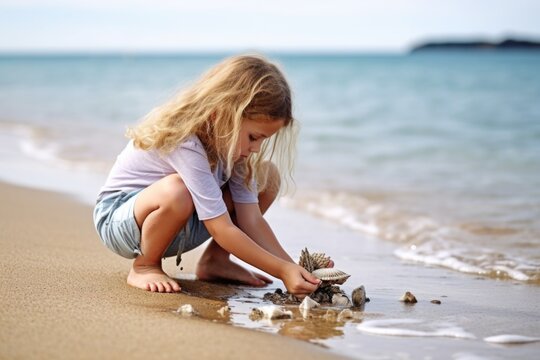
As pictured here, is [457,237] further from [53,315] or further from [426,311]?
[53,315]

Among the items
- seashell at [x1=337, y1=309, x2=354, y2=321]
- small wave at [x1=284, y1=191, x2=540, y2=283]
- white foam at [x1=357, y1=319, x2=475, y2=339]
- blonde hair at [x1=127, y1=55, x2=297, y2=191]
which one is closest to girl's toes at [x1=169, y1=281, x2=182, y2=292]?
blonde hair at [x1=127, y1=55, x2=297, y2=191]

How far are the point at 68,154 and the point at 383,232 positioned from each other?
16.7ft

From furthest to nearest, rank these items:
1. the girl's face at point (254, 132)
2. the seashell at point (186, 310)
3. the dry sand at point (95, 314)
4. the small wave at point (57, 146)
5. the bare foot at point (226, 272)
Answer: the small wave at point (57, 146) < the bare foot at point (226, 272) < the girl's face at point (254, 132) < the seashell at point (186, 310) < the dry sand at point (95, 314)

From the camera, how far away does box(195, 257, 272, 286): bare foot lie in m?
4.16

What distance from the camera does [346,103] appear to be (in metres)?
22.1

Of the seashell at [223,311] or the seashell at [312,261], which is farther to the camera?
the seashell at [312,261]

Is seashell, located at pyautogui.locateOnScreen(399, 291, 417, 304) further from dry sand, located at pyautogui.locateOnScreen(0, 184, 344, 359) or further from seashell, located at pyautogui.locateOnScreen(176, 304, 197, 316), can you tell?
seashell, located at pyautogui.locateOnScreen(176, 304, 197, 316)

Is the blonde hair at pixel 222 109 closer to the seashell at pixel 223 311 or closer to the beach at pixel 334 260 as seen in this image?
the beach at pixel 334 260

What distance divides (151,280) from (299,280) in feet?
2.33

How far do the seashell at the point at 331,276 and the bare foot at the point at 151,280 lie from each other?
0.67 m

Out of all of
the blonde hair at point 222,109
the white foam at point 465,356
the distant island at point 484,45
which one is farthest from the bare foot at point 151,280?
the distant island at point 484,45

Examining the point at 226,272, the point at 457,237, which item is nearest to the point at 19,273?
the point at 226,272

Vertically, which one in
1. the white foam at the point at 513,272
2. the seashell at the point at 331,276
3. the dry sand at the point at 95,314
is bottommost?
the dry sand at the point at 95,314

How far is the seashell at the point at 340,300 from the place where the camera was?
3711 mm
